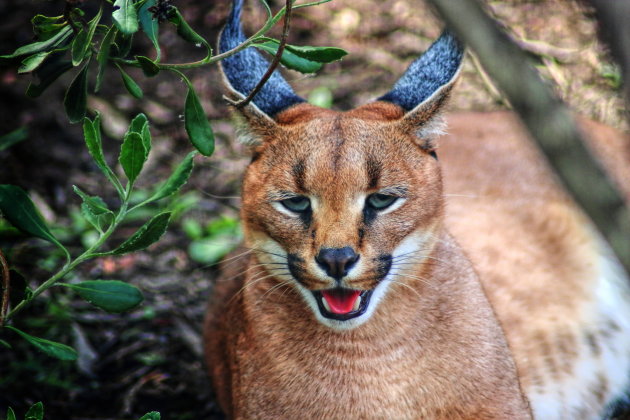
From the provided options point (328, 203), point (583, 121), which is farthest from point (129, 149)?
point (583, 121)

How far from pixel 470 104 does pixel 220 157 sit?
1.89 metres

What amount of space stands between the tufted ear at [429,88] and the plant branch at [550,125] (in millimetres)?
1711

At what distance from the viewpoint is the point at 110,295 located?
2.60 meters

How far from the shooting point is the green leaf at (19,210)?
96.5 inches

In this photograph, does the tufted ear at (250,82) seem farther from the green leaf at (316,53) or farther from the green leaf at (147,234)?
the green leaf at (147,234)

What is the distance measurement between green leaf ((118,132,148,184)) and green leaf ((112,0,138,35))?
0.39 meters

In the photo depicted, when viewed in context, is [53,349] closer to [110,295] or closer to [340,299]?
[110,295]

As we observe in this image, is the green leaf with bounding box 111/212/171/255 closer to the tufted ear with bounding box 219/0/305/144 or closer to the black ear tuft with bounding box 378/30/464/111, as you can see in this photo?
the tufted ear with bounding box 219/0/305/144

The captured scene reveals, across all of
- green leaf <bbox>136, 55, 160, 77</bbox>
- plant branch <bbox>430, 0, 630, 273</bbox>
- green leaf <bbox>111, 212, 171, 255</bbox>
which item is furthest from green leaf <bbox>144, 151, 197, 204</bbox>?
plant branch <bbox>430, 0, 630, 273</bbox>

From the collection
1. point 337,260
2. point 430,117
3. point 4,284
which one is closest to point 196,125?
point 337,260

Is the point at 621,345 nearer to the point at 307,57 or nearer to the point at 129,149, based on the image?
the point at 307,57

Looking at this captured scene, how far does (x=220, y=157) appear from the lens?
18.4 ft

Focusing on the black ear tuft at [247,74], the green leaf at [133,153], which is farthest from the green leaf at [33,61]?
the black ear tuft at [247,74]

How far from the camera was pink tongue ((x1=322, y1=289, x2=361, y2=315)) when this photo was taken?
2793mm
